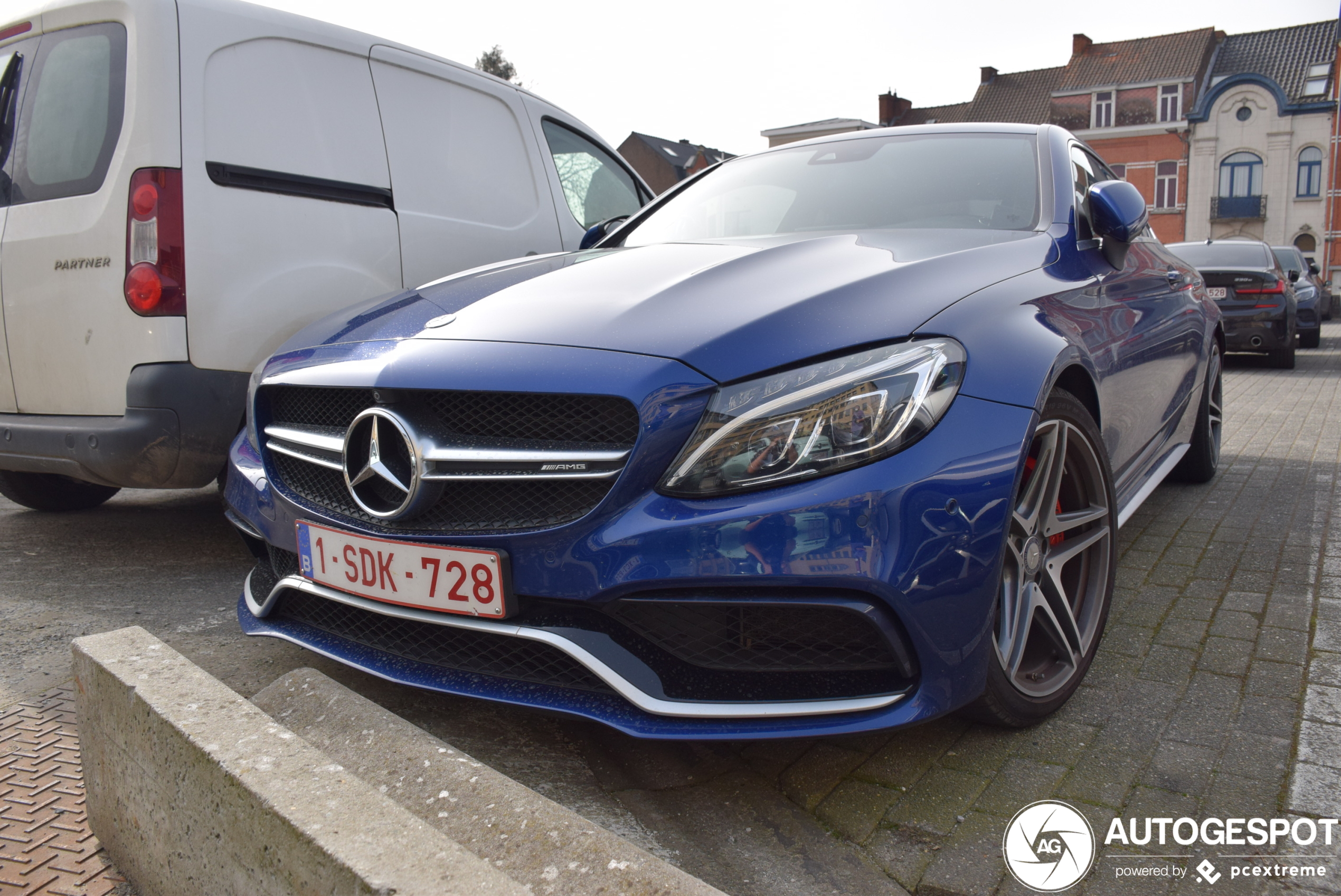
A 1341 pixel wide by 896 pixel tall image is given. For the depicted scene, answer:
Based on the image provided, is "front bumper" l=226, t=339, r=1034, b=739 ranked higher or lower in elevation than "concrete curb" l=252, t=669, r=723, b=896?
higher

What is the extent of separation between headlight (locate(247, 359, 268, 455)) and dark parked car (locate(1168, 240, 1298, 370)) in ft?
33.4

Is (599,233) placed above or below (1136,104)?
below

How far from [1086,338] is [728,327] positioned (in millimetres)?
1084

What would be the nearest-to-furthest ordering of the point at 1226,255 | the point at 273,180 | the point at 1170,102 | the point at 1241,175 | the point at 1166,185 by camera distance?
1. the point at 273,180
2. the point at 1226,255
3. the point at 1241,175
4. the point at 1170,102
5. the point at 1166,185

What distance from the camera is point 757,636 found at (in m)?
1.85

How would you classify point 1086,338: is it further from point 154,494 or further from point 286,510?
point 154,494

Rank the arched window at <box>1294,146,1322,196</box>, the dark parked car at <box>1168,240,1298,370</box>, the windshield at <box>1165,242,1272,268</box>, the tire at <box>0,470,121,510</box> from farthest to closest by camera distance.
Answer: the arched window at <box>1294,146,1322,196</box> < the windshield at <box>1165,242,1272,268</box> < the dark parked car at <box>1168,240,1298,370</box> < the tire at <box>0,470,121,510</box>

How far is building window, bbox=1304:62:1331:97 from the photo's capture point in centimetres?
3950

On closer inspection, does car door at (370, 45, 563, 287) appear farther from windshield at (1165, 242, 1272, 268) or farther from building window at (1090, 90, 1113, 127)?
building window at (1090, 90, 1113, 127)

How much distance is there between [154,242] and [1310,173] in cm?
4666

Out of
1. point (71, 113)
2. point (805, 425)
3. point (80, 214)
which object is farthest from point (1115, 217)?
point (71, 113)

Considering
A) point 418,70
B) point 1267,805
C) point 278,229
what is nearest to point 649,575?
point 1267,805

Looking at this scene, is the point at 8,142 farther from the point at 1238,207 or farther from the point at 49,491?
the point at 1238,207

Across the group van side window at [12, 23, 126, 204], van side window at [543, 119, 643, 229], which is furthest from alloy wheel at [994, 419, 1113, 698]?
van side window at [543, 119, 643, 229]
